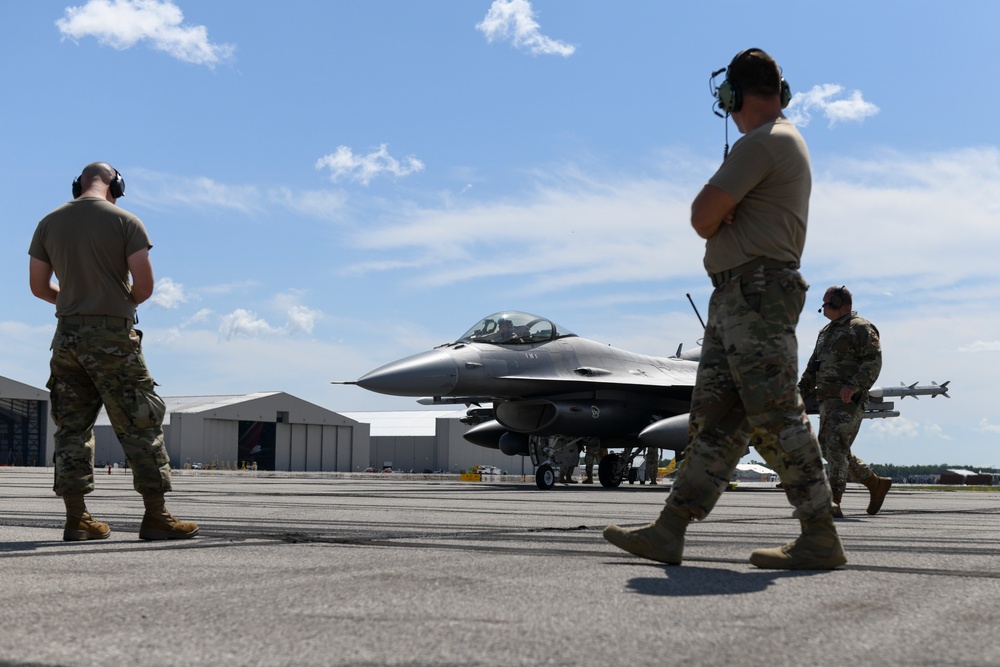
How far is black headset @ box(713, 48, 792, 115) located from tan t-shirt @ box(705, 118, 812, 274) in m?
0.17

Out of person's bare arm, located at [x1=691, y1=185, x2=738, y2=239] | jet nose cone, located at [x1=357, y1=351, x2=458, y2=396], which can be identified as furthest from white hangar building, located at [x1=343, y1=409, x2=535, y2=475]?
person's bare arm, located at [x1=691, y1=185, x2=738, y2=239]

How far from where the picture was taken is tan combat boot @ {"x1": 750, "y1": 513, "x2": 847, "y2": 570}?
4.00 m

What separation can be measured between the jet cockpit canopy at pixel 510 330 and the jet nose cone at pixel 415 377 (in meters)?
1.43

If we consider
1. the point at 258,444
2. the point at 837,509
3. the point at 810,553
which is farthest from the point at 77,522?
the point at 258,444

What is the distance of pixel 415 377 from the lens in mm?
17297

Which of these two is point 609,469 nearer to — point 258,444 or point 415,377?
point 415,377

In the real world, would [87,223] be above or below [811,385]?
above

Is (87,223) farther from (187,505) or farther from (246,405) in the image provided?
(246,405)

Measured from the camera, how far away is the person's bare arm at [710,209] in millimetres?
4113

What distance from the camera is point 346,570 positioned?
376 centimetres

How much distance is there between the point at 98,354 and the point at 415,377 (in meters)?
12.2

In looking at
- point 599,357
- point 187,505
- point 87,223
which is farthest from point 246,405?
point 87,223

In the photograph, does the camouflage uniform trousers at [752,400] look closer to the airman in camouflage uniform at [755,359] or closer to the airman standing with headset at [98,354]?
the airman in camouflage uniform at [755,359]

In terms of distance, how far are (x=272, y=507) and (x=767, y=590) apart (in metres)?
6.18
